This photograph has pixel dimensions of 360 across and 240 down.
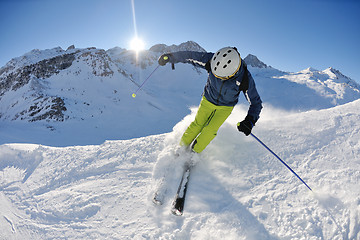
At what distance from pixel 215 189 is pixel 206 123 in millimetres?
1365

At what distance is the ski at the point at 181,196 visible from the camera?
2.53 m

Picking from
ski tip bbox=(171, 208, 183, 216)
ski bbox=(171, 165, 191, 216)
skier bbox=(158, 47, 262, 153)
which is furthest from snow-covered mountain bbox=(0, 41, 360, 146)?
ski tip bbox=(171, 208, 183, 216)

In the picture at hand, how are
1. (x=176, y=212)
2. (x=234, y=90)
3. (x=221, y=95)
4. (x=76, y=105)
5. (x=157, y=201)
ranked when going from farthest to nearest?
(x=76, y=105) → (x=221, y=95) → (x=234, y=90) → (x=157, y=201) → (x=176, y=212)

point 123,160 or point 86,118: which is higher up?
point 123,160

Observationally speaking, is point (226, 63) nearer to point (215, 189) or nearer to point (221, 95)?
point (221, 95)

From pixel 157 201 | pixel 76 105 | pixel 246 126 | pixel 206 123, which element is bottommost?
pixel 76 105

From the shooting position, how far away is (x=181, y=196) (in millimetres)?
2770

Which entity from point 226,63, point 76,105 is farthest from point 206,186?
point 76,105

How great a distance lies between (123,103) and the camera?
14797 mm

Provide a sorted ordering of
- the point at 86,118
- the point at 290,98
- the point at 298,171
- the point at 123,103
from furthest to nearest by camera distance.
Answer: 1. the point at 290,98
2. the point at 123,103
3. the point at 86,118
4. the point at 298,171

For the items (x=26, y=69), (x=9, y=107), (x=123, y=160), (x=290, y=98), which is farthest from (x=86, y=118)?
(x=290, y=98)

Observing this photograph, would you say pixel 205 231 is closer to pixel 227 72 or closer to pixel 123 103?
pixel 227 72

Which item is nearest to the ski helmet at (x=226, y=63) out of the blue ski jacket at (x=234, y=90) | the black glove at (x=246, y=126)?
the blue ski jacket at (x=234, y=90)

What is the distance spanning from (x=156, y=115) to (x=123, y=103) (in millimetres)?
3376
